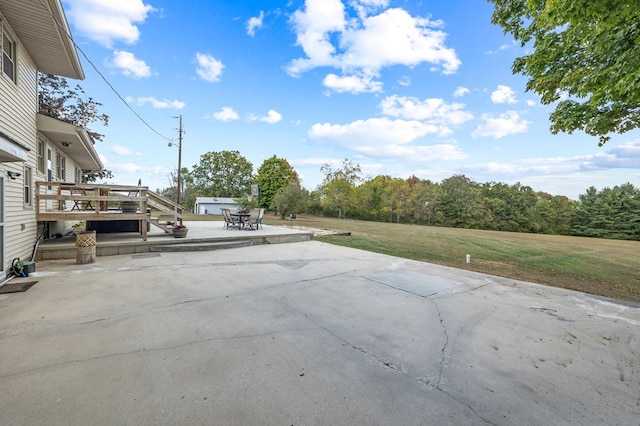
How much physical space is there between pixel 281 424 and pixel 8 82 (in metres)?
7.79

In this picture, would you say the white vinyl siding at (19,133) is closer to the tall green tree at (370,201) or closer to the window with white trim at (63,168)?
the window with white trim at (63,168)

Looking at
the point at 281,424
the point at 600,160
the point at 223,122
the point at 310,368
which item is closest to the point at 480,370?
the point at 310,368

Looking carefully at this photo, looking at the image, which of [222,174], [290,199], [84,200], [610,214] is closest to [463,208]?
[610,214]

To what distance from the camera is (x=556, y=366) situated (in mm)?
2588

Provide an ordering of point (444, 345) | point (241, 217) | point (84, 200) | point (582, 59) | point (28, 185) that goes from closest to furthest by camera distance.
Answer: point (444, 345), point (582, 59), point (28, 185), point (84, 200), point (241, 217)

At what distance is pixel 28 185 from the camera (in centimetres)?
636

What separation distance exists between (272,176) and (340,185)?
12.3 m

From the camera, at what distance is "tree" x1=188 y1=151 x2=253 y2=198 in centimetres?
4822

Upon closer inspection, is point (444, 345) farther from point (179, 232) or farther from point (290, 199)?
point (290, 199)

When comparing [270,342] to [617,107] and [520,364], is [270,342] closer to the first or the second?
[520,364]

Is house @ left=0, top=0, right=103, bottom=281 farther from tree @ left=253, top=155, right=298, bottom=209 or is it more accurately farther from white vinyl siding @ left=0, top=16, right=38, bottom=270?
tree @ left=253, top=155, right=298, bottom=209

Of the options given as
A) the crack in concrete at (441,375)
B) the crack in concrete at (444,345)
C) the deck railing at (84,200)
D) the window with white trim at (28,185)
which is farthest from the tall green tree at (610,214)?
the window with white trim at (28,185)

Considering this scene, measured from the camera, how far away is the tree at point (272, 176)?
4419 cm

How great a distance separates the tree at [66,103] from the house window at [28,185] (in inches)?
400
